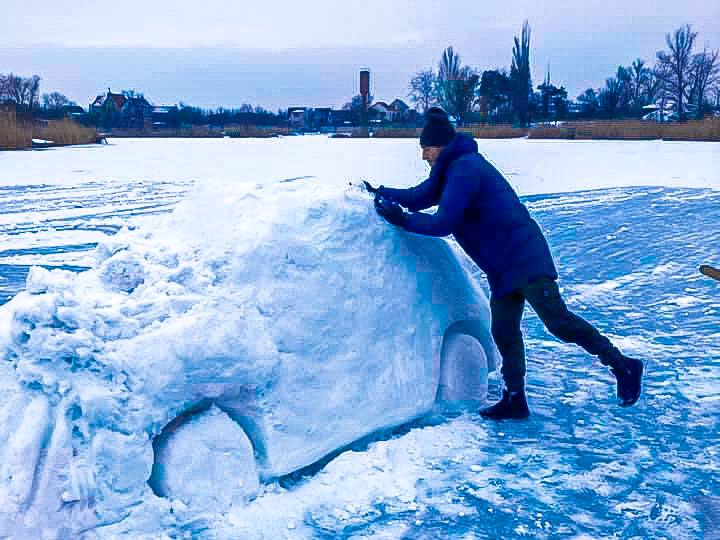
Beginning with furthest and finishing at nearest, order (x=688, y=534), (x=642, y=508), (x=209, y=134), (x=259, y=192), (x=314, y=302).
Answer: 1. (x=209, y=134)
2. (x=259, y=192)
3. (x=314, y=302)
4. (x=642, y=508)
5. (x=688, y=534)

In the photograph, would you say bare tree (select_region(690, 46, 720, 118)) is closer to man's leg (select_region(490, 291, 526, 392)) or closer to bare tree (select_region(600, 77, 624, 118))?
bare tree (select_region(600, 77, 624, 118))

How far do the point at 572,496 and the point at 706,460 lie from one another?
0.70 metres

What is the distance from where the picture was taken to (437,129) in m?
3.52

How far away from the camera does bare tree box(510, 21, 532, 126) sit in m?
48.2

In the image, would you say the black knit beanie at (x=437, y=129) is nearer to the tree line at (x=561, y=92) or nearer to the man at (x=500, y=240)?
the man at (x=500, y=240)

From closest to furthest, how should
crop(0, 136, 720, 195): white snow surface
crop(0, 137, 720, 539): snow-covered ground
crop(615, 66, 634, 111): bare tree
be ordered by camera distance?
crop(0, 137, 720, 539): snow-covered ground, crop(0, 136, 720, 195): white snow surface, crop(615, 66, 634, 111): bare tree

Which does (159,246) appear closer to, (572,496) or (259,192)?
(259,192)

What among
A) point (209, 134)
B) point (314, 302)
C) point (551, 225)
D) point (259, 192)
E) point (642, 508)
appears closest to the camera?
point (642, 508)

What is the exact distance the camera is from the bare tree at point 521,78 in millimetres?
48219

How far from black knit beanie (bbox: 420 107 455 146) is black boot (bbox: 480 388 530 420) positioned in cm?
126

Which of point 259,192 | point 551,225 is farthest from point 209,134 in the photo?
point 259,192

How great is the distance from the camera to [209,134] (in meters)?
48.3

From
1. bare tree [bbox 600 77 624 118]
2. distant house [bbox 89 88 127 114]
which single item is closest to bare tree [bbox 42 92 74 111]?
distant house [bbox 89 88 127 114]

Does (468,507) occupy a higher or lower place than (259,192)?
lower
